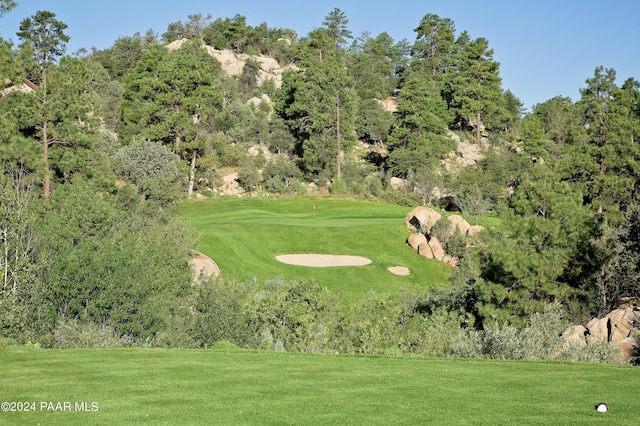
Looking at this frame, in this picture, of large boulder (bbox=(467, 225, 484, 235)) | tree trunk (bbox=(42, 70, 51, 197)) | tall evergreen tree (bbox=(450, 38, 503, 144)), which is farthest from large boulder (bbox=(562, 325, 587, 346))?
tall evergreen tree (bbox=(450, 38, 503, 144))

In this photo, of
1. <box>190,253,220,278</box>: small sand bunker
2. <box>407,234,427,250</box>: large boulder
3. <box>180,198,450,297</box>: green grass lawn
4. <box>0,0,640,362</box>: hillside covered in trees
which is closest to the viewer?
<box>0,0,640,362</box>: hillside covered in trees

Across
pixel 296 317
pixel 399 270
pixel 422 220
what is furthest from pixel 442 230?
pixel 296 317

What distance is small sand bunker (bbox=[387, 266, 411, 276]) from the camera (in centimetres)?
4538

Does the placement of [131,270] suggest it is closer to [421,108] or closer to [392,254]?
[392,254]

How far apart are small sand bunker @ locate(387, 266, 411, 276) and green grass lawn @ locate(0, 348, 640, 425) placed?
3006 centimetres

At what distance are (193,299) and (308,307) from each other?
234 inches

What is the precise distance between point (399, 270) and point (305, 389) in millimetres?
35023

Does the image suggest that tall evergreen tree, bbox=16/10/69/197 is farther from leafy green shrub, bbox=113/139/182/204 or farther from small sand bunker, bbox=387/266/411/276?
small sand bunker, bbox=387/266/411/276

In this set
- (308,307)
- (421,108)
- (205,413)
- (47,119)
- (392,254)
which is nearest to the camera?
(205,413)

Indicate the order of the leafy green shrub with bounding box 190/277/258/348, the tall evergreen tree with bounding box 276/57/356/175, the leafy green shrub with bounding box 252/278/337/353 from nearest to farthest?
the leafy green shrub with bounding box 252/278/337/353 < the leafy green shrub with bounding box 190/277/258/348 < the tall evergreen tree with bounding box 276/57/356/175

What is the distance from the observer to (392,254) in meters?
48.2

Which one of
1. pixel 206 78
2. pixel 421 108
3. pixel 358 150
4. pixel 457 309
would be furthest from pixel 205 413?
pixel 358 150

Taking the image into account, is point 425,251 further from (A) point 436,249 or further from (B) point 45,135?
(B) point 45,135

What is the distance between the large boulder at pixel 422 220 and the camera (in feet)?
167
